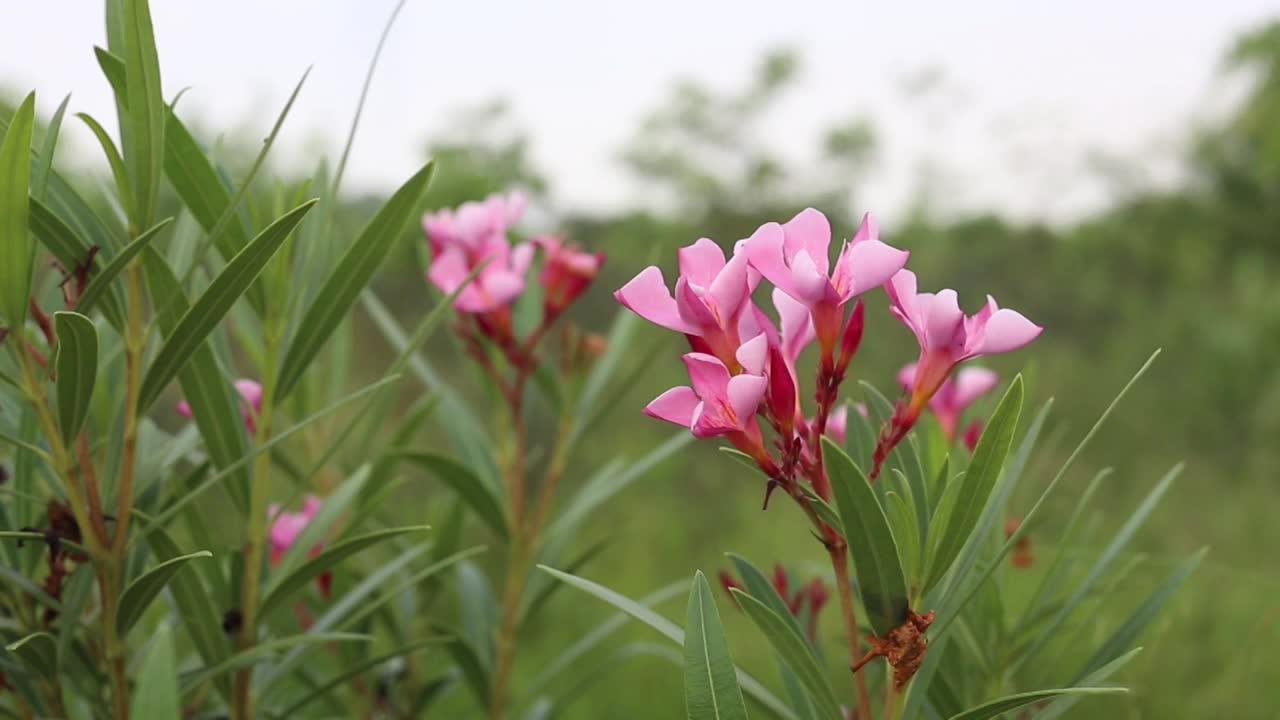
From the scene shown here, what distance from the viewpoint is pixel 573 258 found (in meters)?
0.89

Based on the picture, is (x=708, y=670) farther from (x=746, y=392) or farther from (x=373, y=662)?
(x=373, y=662)

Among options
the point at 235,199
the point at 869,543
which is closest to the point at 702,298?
the point at 869,543

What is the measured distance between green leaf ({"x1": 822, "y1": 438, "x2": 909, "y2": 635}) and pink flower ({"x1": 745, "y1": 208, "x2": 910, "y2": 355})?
0.07m

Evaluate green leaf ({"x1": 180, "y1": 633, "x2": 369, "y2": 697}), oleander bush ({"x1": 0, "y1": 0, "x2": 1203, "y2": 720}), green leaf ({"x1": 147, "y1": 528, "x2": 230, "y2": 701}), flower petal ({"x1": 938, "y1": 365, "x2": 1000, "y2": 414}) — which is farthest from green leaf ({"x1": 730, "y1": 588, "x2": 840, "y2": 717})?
flower petal ({"x1": 938, "y1": 365, "x2": 1000, "y2": 414})

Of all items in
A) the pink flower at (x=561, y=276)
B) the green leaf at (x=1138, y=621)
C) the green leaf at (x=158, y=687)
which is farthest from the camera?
the pink flower at (x=561, y=276)

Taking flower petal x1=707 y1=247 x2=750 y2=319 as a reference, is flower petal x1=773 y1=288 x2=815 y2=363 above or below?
below

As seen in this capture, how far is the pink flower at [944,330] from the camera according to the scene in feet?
1.37

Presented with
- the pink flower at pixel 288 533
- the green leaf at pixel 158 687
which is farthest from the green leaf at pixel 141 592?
the pink flower at pixel 288 533

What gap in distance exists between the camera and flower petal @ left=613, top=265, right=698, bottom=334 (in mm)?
406

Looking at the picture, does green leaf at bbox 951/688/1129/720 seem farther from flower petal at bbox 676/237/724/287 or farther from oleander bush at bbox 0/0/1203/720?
flower petal at bbox 676/237/724/287

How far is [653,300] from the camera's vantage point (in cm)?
42

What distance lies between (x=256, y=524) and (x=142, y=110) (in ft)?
0.85

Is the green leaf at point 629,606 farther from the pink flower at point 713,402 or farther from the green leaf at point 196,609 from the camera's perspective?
the green leaf at point 196,609

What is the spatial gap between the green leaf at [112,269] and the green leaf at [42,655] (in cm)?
20
